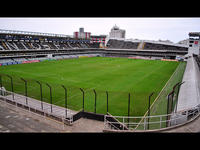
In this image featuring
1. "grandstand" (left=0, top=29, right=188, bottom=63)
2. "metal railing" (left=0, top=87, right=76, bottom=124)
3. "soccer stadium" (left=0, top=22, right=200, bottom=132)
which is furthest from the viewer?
"grandstand" (left=0, top=29, right=188, bottom=63)

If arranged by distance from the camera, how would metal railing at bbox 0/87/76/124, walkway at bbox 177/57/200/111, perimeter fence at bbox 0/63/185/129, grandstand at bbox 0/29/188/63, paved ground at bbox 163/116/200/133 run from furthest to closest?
1. grandstand at bbox 0/29/188/63
2. perimeter fence at bbox 0/63/185/129
3. metal railing at bbox 0/87/76/124
4. walkway at bbox 177/57/200/111
5. paved ground at bbox 163/116/200/133

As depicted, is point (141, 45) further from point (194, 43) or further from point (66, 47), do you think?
point (66, 47)

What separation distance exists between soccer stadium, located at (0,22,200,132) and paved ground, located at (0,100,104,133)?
55cm

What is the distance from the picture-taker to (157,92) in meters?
22.3

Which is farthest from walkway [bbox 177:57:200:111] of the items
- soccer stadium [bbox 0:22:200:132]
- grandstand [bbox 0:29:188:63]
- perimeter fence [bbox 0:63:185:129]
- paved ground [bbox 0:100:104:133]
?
grandstand [bbox 0:29:188:63]

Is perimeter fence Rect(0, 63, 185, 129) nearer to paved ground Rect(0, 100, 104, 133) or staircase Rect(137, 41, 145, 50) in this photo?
paved ground Rect(0, 100, 104, 133)

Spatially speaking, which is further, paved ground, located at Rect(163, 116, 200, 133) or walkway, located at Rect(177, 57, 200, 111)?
walkway, located at Rect(177, 57, 200, 111)

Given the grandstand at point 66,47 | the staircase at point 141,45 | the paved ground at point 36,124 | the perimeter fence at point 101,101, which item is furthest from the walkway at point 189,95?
the staircase at point 141,45

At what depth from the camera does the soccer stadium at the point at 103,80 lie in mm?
13125

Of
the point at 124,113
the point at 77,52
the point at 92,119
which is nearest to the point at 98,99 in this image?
the point at 124,113

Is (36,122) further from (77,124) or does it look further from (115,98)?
(115,98)

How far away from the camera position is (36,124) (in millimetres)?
12266

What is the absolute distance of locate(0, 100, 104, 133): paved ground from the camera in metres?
11.6

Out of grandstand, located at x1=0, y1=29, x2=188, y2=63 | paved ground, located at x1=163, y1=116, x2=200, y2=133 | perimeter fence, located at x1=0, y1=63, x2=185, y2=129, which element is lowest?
perimeter fence, located at x1=0, y1=63, x2=185, y2=129
